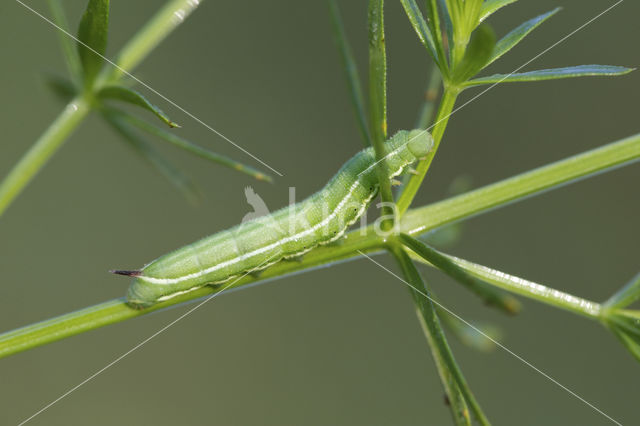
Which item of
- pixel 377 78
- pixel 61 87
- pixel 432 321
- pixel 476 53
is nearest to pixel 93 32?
pixel 61 87

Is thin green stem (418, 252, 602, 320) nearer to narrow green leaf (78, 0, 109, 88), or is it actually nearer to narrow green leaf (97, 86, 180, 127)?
narrow green leaf (97, 86, 180, 127)

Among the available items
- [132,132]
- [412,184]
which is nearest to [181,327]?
[132,132]

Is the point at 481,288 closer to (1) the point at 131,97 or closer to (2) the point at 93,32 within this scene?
(1) the point at 131,97

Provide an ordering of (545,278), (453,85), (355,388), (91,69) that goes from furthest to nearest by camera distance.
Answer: (545,278) < (355,388) < (91,69) < (453,85)

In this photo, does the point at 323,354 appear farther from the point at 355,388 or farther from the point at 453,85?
the point at 453,85

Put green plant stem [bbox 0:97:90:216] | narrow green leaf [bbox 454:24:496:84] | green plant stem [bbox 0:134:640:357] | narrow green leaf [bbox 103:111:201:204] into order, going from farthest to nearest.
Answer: narrow green leaf [bbox 103:111:201:204] → green plant stem [bbox 0:97:90:216] → green plant stem [bbox 0:134:640:357] → narrow green leaf [bbox 454:24:496:84]

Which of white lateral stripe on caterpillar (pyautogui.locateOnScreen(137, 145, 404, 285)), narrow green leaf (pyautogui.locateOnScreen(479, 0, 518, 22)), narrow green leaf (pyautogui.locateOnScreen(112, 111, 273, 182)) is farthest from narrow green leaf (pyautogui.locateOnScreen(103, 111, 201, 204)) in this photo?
narrow green leaf (pyautogui.locateOnScreen(479, 0, 518, 22))
